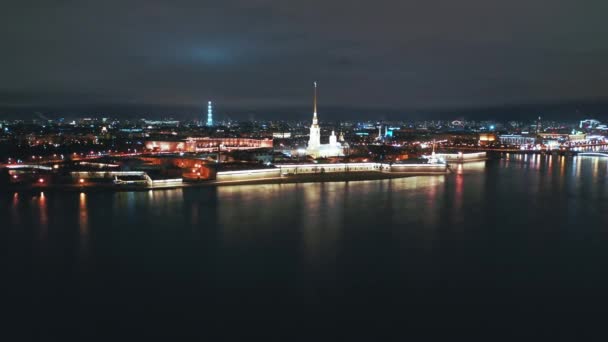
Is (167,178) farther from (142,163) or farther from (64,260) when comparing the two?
(64,260)

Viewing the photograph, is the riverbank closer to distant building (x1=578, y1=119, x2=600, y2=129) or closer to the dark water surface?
the dark water surface

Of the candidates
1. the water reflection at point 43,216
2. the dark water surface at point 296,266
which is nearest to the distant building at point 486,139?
the dark water surface at point 296,266

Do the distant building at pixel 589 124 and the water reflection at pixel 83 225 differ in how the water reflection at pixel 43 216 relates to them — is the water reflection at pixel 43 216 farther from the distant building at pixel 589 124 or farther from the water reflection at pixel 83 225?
the distant building at pixel 589 124

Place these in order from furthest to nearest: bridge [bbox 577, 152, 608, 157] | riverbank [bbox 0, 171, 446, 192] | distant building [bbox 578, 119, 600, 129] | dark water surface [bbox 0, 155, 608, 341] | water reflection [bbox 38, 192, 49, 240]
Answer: distant building [bbox 578, 119, 600, 129]
bridge [bbox 577, 152, 608, 157]
riverbank [bbox 0, 171, 446, 192]
water reflection [bbox 38, 192, 49, 240]
dark water surface [bbox 0, 155, 608, 341]

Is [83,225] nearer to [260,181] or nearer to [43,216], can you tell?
[43,216]

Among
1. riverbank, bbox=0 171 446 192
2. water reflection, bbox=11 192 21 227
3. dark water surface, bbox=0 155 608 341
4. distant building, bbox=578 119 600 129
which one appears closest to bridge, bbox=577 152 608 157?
riverbank, bbox=0 171 446 192

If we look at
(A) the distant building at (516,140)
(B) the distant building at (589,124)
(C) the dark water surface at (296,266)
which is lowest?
(C) the dark water surface at (296,266)

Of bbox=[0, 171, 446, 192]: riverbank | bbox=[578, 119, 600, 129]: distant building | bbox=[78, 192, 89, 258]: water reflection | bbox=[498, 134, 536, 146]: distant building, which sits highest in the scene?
bbox=[578, 119, 600, 129]: distant building

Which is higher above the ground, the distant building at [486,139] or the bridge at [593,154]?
the distant building at [486,139]

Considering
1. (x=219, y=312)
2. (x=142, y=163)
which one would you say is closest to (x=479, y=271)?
(x=219, y=312)
